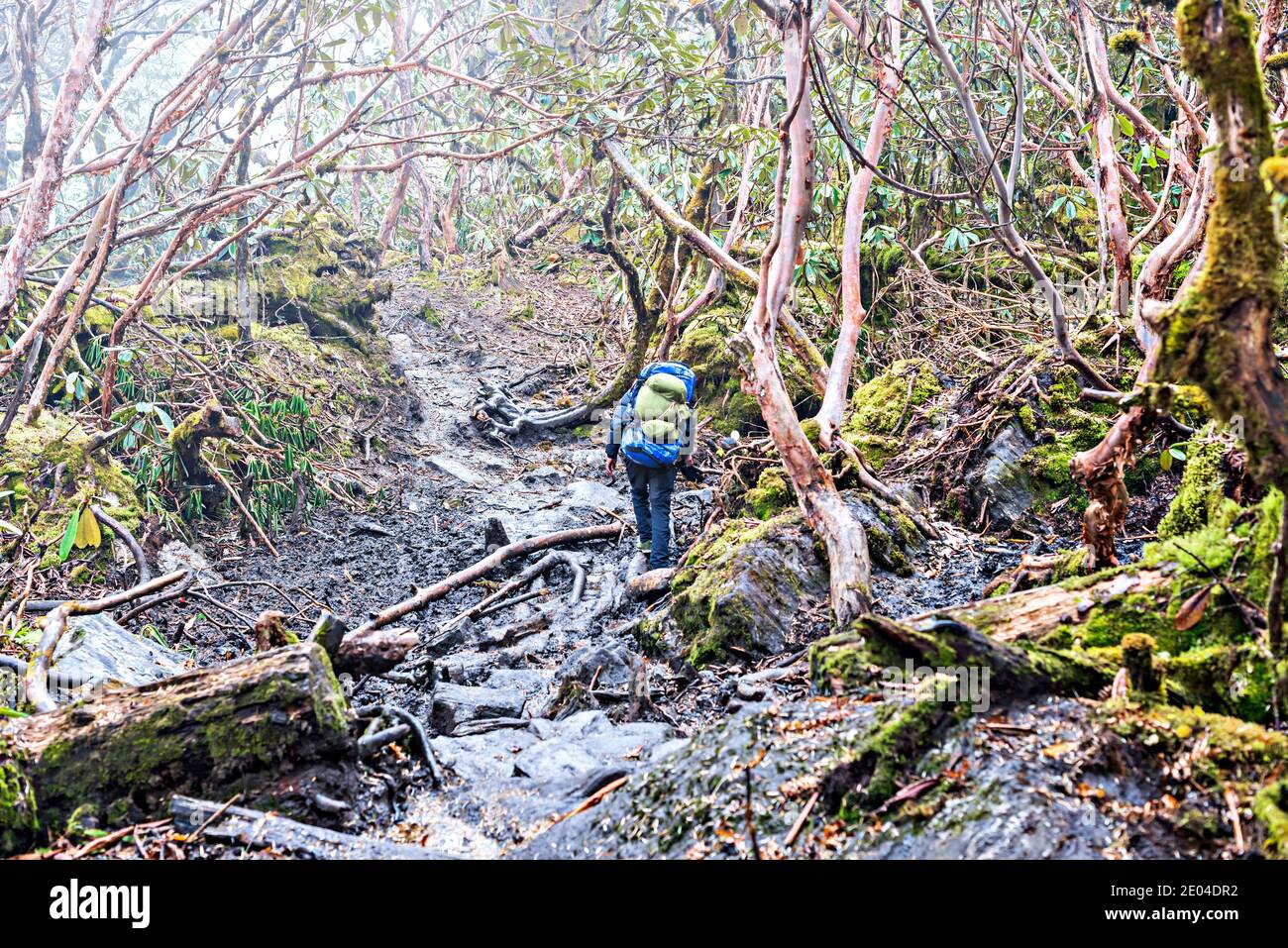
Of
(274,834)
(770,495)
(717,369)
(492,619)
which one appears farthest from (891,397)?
(274,834)

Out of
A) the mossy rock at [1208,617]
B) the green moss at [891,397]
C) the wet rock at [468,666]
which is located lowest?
the wet rock at [468,666]

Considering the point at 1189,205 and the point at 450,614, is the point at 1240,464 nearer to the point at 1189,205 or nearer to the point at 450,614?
the point at 1189,205

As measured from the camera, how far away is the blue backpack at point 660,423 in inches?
255


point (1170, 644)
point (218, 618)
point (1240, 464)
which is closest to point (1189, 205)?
point (1240, 464)

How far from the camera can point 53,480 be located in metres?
6.70

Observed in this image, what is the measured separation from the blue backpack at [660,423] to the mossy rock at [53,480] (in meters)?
3.83

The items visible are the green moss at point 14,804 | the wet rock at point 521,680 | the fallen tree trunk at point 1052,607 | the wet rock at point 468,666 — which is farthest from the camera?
the wet rock at point 468,666

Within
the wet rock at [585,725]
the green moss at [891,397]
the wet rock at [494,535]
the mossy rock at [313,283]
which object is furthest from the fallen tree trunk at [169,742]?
the mossy rock at [313,283]

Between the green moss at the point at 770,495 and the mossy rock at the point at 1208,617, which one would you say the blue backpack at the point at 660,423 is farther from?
the mossy rock at the point at 1208,617

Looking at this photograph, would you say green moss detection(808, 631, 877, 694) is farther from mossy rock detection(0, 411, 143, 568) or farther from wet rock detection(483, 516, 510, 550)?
mossy rock detection(0, 411, 143, 568)

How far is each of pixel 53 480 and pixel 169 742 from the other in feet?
15.8

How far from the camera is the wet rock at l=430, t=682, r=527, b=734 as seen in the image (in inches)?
176

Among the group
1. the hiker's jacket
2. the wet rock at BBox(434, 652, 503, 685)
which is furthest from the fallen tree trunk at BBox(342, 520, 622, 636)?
the hiker's jacket
